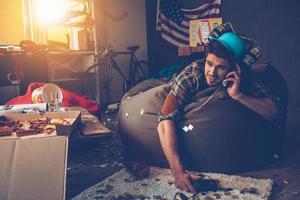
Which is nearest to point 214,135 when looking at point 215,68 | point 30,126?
point 215,68

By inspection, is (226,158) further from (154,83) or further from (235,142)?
(154,83)

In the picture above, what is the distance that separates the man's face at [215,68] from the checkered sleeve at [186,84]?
71mm

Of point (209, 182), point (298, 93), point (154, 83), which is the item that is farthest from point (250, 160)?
point (298, 93)

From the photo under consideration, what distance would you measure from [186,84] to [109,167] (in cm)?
76

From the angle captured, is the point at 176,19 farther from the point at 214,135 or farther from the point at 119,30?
the point at 214,135

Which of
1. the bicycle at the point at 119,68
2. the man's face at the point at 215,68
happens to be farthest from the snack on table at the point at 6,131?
the bicycle at the point at 119,68

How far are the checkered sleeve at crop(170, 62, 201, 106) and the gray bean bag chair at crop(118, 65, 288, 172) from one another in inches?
2.2

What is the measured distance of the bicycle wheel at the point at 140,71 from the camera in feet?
18.3

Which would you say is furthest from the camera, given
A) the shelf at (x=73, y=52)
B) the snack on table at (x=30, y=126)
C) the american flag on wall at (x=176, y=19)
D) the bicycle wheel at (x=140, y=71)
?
the bicycle wheel at (x=140, y=71)

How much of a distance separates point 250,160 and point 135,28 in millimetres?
3724

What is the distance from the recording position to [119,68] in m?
5.61

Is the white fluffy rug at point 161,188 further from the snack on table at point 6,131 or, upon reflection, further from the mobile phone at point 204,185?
the snack on table at point 6,131

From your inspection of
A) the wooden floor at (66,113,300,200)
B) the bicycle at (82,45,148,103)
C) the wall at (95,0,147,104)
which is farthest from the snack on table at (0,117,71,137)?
the wall at (95,0,147,104)

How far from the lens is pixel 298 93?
436cm
